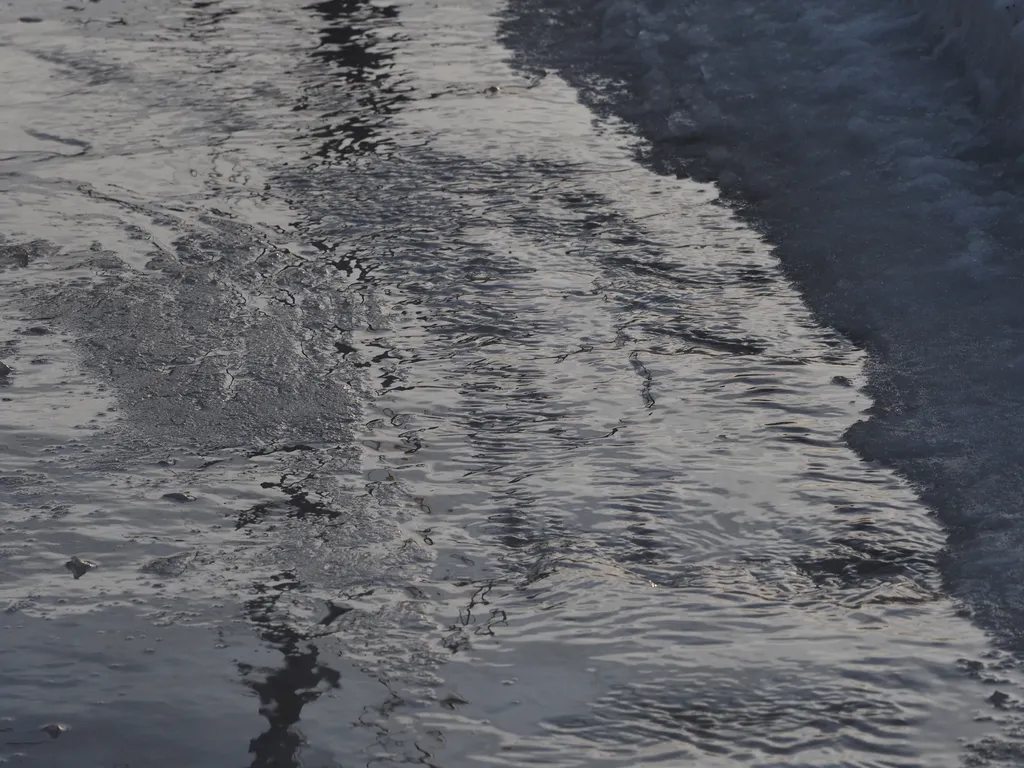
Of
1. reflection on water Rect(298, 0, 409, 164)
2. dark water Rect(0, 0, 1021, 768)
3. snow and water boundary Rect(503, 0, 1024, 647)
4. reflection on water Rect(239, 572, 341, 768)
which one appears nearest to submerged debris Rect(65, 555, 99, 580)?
dark water Rect(0, 0, 1021, 768)

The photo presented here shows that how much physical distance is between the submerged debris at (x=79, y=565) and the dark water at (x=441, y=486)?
0.6 inches

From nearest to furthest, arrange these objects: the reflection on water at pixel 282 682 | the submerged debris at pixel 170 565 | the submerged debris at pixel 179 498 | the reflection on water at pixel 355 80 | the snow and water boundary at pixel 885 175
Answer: the reflection on water at pixel 282 682 → the submerged debris at pixel 170 565 → the submerged debris at pixel 179 498 → the snow and water boundary at pixel 885 175 → the reflection on water at pixel 355 80

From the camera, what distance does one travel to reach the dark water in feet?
7.52

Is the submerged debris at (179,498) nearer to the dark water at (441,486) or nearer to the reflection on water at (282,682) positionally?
the dark water at (441,486)

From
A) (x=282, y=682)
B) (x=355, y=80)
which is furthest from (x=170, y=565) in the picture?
(x=355, y=80)


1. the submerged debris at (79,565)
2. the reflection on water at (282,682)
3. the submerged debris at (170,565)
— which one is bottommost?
the reflection on water at (282,682)

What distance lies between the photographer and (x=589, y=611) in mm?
2557

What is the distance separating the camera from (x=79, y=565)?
8.79 feet

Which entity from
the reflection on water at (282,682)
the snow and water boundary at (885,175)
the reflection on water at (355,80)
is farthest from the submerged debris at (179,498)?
the reflection on water at (355,80)

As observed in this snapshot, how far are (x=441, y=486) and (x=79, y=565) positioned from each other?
79 centimetres

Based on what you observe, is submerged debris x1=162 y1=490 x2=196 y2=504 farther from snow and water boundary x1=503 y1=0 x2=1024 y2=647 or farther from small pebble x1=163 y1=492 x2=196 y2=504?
snow and water boundary x1=503 y1=0 x2=1024 y2=647

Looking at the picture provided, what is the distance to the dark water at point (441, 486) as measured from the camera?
2.29m

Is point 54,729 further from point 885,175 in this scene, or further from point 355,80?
point 355,80

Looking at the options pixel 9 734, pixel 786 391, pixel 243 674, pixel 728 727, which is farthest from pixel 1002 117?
pixel 9 734
